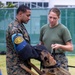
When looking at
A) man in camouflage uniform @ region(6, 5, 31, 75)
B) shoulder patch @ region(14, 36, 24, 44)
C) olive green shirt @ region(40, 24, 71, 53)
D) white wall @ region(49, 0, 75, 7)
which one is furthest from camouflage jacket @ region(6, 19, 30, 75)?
white wall @ region(49, 0, 75, 7)

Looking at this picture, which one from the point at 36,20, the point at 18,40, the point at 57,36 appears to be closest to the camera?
the point at 18,40

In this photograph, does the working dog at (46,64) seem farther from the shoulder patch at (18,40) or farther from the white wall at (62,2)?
the white wall at (62,2)

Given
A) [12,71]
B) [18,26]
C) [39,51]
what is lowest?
[12,71]

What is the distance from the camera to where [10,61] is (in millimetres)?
4008

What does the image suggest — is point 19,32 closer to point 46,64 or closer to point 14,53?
point 14,53

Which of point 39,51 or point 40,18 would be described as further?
point 40,18

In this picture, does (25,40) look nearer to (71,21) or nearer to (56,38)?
(56,38)

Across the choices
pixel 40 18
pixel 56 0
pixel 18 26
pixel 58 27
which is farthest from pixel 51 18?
pixel 56 0

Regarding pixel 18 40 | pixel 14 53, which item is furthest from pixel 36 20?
pixel 18 40

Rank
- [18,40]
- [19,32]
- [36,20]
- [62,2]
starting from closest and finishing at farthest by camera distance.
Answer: [18,40]
[19,32]
[36,20]
[62,2]

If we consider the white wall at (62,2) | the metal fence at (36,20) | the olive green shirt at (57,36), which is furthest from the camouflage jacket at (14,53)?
the white wall at (62,2)

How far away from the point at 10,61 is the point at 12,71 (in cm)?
12

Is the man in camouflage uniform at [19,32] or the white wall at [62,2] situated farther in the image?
the white wall at [62,2]

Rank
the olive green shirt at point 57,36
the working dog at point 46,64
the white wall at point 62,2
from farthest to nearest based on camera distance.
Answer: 1. the white wall at point 62,2
2. the olive green shirt at point 57,36
3. the working dog at point 46,64
